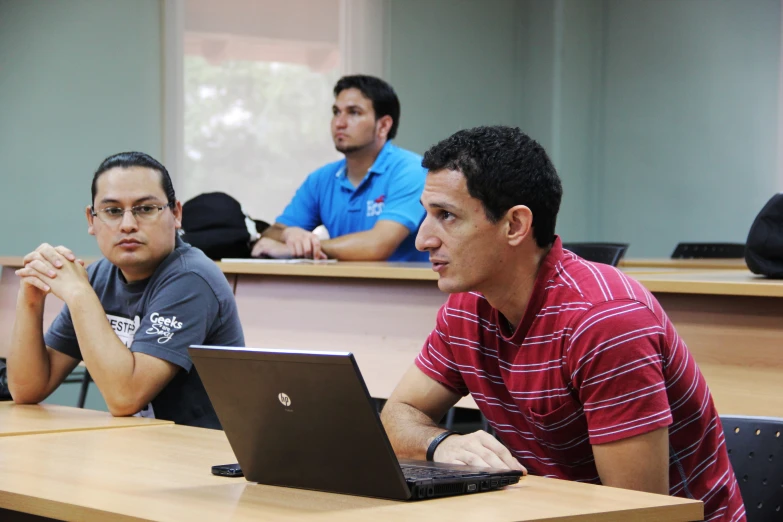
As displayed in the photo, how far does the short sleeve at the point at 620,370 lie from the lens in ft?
4.61

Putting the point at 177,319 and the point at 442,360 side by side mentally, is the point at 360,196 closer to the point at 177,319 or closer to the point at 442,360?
the point at 177,319

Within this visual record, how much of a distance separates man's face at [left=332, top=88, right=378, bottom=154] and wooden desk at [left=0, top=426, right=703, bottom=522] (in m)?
2.66

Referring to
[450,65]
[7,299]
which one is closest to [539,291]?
[7,299]

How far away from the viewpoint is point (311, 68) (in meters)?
5.91

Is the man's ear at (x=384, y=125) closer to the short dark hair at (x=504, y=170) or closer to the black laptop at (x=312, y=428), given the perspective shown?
the short dark hair at (x=504, y=170)

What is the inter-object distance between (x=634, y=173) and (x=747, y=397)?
4.19 m

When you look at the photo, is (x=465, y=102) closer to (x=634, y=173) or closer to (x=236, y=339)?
(x=634, y=173)

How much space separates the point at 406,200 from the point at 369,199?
0.64 feet

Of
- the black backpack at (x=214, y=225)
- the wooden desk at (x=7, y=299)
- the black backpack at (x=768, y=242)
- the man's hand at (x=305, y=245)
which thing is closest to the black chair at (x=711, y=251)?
the man's hand at (x=305, y=245)

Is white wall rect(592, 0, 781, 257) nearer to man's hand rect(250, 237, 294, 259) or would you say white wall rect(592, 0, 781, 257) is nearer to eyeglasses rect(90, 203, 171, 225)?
man's hand rect(250, 237, 294, 259)

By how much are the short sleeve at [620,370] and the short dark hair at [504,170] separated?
0.69 feet

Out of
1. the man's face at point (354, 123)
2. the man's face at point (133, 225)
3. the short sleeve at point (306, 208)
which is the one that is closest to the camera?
the man's face at point (133, 225)

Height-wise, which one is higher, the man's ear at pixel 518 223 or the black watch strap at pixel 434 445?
the man's ear at pixel 518 223

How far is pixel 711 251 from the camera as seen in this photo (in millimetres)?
5020
